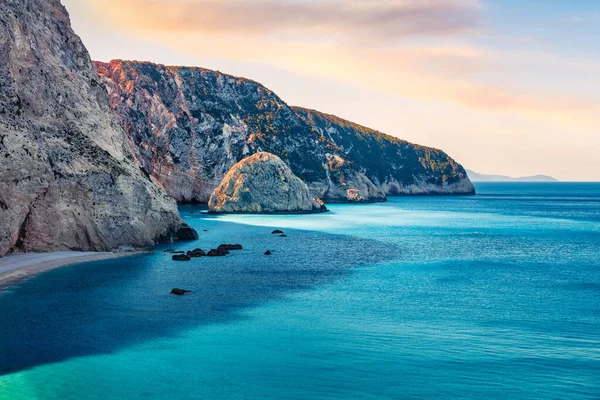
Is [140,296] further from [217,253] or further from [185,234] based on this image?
[185,234]

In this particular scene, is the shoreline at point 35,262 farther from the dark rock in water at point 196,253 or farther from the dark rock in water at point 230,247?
the dark rock in water at point 230,247

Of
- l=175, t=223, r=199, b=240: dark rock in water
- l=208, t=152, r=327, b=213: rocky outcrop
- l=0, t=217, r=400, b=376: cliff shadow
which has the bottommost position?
l=0, t=217, r=400, b=376: cliff shadow

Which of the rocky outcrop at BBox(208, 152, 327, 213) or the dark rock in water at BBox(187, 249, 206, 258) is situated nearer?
the dark rock in water at BBox(187, 249, 206, 258)

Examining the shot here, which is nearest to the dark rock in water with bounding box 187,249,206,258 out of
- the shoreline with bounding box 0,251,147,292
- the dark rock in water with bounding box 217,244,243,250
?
the dark rock in water with bounding box 217,244,243,250

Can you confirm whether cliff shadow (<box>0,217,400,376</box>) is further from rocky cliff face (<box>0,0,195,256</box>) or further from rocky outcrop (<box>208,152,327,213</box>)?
rocky outcrop (<box>208,152,327,213</box>)

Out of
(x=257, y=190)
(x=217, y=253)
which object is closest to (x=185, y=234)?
(x=217, y=253)
